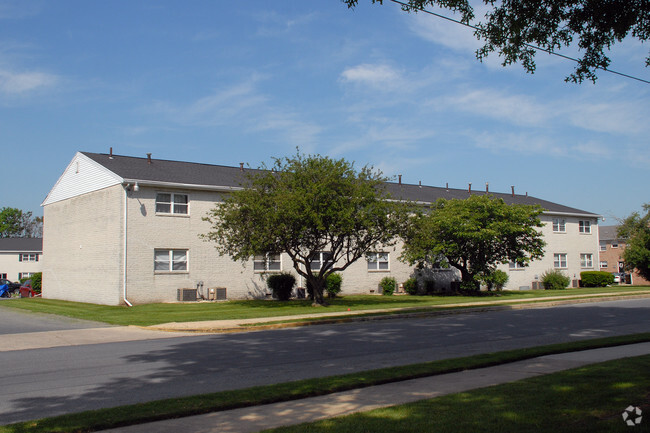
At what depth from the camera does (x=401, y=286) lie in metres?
37.8

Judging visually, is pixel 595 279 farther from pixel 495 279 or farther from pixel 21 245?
pixel 21 245

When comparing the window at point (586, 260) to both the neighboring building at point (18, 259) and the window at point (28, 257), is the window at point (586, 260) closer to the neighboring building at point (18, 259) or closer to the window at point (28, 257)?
the neighboring building at point (18, 259)

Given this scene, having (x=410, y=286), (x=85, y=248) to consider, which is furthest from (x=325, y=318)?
(x=410, y=286)

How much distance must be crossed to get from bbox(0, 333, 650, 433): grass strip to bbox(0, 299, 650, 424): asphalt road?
23.9 inches

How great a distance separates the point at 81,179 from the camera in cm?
3294

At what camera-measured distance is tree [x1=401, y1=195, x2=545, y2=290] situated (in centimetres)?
3403

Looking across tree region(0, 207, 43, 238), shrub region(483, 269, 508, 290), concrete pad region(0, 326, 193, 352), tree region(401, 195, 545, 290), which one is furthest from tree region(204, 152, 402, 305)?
tree region(0, 207, 43, 238)

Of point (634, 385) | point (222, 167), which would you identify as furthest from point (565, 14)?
point (222, 167)

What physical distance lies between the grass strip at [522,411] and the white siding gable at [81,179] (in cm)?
2422

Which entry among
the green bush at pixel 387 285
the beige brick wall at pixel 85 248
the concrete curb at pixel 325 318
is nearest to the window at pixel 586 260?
the green bush at pixel 387 285

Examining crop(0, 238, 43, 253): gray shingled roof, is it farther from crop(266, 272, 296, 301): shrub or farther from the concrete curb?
the concrete curb

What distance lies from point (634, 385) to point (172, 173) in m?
27.6

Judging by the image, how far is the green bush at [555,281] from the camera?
142 ft

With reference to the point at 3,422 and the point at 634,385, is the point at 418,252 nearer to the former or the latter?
the point at 634,385
